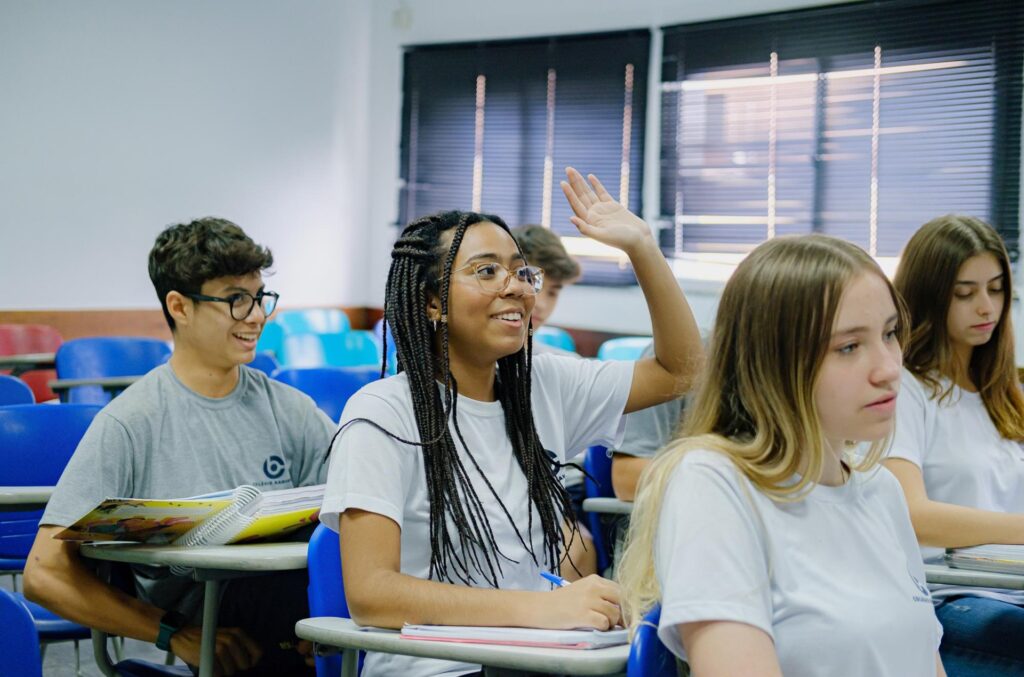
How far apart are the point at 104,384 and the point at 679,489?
3.27 meters

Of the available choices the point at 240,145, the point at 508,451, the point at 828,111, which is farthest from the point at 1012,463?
the point at 240,145

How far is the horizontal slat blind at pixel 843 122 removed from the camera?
511cm

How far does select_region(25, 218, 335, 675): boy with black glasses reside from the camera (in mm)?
1856

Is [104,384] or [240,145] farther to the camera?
[240,145]

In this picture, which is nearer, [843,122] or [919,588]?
[919,588]

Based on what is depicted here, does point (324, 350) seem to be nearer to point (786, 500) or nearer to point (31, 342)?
point (31, 342)

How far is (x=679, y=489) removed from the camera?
1.17 meters

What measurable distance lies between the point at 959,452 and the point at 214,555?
1.39 m

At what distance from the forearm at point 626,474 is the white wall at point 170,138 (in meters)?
4.24

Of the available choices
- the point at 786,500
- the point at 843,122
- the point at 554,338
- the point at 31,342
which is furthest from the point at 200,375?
the point at 843,122

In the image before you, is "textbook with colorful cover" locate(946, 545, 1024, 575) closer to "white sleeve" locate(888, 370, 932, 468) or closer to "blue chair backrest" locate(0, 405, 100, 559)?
"white sleeve" locate(888, 370, 932, 468)

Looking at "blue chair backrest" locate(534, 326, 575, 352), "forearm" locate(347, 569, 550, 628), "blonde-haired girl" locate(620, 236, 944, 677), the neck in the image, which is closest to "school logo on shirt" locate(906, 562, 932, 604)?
"blonde-haired girl" locate(620, 236, 944, 677)

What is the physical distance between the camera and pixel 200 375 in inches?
84.7

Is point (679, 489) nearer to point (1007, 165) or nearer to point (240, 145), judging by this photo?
point (1007, 165)
